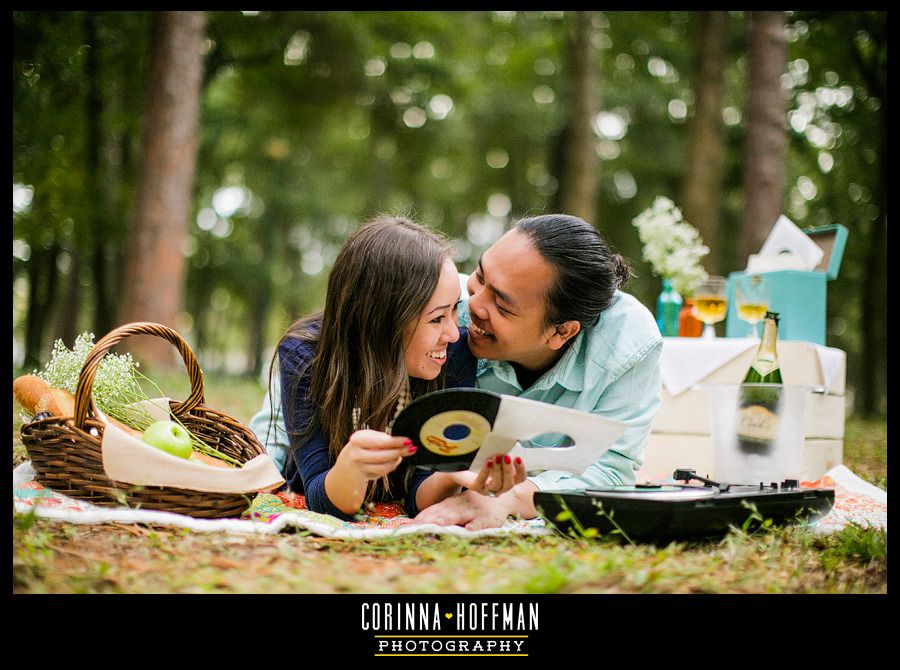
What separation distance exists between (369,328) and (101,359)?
33.4 inches

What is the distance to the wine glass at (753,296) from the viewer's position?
4.23 meters

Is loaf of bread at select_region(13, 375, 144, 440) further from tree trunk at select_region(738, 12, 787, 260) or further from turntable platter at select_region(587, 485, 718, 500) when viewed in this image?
tree trunk at select_region(738, 12, 787, 260)

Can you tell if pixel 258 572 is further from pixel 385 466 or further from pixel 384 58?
pixel 384 58

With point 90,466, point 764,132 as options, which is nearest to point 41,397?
point 90,466

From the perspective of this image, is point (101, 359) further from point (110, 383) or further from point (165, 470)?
point (110, 383)

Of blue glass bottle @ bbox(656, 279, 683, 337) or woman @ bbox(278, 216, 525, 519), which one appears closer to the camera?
woman @ bbox(278, 216, 525, 519)

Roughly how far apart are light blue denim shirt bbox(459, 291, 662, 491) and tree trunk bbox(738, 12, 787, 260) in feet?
16.6

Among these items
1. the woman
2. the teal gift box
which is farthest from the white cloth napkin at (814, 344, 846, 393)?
the woman

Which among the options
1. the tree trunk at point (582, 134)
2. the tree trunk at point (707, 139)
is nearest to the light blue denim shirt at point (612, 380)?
the tree trunk at point (707, 139)

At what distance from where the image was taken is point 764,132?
7848 mm

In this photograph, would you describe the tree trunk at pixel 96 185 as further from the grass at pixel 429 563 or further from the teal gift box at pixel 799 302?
the grass at pixel 429 563

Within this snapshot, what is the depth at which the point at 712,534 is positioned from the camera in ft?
7.79

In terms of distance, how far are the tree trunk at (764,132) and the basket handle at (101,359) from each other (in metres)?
6.21

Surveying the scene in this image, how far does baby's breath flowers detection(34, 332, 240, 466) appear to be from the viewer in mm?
2881
